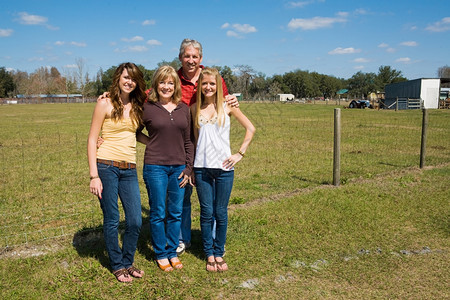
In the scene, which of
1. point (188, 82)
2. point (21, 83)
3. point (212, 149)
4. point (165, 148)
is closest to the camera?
point (165, 148)

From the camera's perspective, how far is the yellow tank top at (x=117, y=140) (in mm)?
3299

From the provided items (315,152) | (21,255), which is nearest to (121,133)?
(21,255)

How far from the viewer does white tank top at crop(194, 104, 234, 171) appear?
355 centimetres

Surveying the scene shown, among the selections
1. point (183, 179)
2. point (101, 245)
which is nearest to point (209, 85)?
point (183, 179)

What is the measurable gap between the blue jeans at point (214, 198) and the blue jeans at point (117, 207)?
25.4 inches

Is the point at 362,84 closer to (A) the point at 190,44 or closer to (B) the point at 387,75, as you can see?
(B) the point at 387,75

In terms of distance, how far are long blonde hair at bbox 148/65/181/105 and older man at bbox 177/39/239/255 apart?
0.91 feet

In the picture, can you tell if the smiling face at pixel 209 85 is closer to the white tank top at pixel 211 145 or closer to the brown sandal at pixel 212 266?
A: the white tank top at pixel 211 145


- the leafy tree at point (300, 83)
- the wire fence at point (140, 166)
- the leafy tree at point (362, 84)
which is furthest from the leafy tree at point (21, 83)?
the wire fence at point (140, 166)

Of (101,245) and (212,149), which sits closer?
(212,149)

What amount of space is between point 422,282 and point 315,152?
802cm

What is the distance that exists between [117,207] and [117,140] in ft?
2.07

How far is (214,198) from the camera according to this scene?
3.72m

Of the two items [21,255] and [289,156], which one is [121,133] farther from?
[289,156]
